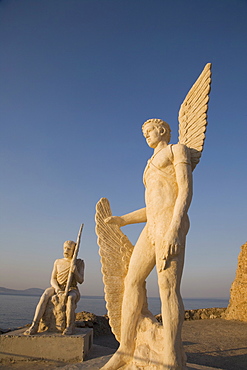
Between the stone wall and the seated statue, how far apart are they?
8098 mm

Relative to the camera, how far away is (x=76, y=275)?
542 centimetres

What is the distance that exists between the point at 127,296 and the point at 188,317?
10582 mm

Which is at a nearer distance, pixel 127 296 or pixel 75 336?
pixel 127 296

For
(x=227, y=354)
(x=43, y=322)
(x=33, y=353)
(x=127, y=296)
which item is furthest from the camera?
(x=227, y=354)

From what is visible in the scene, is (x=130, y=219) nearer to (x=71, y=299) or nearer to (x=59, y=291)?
(x=71, y=299)

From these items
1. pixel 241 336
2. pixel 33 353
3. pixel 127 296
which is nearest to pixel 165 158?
pixel 127 296

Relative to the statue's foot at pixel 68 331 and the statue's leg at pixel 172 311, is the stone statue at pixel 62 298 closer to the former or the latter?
the statue's foot at pixel 68 331

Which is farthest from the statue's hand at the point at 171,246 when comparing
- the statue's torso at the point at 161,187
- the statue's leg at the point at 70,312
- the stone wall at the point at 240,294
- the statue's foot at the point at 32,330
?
the stone wall at the point at 240,294

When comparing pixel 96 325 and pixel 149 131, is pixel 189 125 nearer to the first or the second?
pixel 149 131

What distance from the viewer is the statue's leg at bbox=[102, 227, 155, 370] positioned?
2764 mm

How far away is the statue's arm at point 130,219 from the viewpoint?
3.29m

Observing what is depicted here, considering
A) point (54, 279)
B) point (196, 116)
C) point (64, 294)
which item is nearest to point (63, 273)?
point (54, 279)

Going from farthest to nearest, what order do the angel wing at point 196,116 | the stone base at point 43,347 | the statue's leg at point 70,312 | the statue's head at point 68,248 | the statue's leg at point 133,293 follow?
the statue's head at point 68,248 → the statue's leg at point 70,312 → the stone base at point 43,347 → the angel wing at point 196,116 → the statue's leg at point 133,293

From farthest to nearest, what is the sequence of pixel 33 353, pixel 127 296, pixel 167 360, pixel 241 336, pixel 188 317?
pixel 188 317
pixel 241 336
pixel 33 353
pixel 127 296
pixel 167 360
